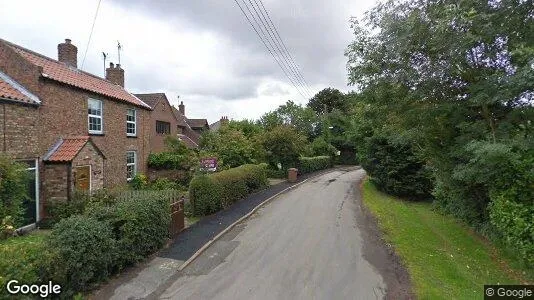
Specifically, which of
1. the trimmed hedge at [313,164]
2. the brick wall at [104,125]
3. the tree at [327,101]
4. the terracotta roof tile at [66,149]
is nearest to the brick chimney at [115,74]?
the brick wall at [104,125]

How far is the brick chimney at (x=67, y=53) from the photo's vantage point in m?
17.4

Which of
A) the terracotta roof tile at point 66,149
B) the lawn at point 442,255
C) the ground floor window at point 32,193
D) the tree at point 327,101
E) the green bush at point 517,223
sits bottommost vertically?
the lawn at point 442,255

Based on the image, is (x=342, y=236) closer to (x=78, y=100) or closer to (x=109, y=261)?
(x=109, y=261)

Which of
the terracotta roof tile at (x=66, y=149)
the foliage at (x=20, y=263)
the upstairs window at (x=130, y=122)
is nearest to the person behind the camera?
the foliage at (x=20, y=263)

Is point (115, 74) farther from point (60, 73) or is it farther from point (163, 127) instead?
point (60, 73)

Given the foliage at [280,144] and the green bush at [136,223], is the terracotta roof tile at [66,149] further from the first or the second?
the foliage at [280,144]

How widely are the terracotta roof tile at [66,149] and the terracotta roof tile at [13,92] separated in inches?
72.2

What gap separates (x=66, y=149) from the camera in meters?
12.5

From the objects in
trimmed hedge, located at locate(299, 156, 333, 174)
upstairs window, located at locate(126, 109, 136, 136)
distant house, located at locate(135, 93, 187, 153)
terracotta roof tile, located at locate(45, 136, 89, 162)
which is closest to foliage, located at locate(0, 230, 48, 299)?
terracotta roof tile, located at locate(45, 136, 89, 162)

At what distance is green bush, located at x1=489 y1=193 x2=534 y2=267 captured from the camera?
7.09 metres

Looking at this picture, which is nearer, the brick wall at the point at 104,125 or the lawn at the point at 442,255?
the lawn at the point at 442,255

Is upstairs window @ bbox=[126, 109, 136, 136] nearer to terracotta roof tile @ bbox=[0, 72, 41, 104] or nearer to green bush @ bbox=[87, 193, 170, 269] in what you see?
terracotta roof tile @ bbox=[0, 72, 41, 104]

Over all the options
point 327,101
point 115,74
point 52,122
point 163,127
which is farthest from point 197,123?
point 52,122

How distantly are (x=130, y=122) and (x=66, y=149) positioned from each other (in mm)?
7357
